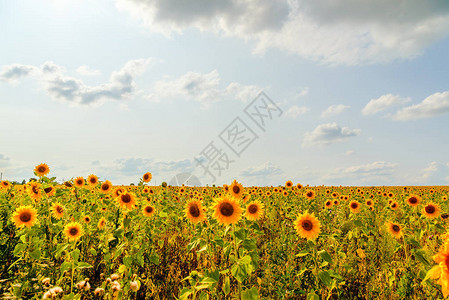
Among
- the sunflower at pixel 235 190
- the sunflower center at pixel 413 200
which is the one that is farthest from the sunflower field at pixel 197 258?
the sunflower center at pixel 413 200

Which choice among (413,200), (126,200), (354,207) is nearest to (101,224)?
(126,200)

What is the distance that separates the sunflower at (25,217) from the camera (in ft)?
15.2

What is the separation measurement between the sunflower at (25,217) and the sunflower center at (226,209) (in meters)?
3.46

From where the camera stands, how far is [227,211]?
3334 millimetres

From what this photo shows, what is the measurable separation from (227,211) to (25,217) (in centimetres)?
369

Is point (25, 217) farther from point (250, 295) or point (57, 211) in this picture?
point (250, 295)

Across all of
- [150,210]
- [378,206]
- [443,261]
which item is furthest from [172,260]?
[378,206]

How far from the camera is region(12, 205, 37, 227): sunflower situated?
463 centimetres

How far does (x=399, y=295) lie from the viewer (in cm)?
401

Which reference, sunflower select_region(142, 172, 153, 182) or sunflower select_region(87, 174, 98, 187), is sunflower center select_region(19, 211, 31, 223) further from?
sunflower select_region(142, 172, 153, 182)

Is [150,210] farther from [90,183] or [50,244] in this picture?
[90,183]

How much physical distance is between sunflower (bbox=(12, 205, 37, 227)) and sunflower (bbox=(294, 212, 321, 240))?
4.34m

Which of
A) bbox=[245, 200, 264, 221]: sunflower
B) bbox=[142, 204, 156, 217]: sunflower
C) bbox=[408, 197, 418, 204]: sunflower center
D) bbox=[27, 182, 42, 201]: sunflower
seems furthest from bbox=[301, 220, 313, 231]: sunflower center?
bbox=[408, 197, 418, 204]: sunflower center

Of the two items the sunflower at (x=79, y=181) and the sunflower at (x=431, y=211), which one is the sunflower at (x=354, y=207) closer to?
the sunflower at (x=431, y=211)
